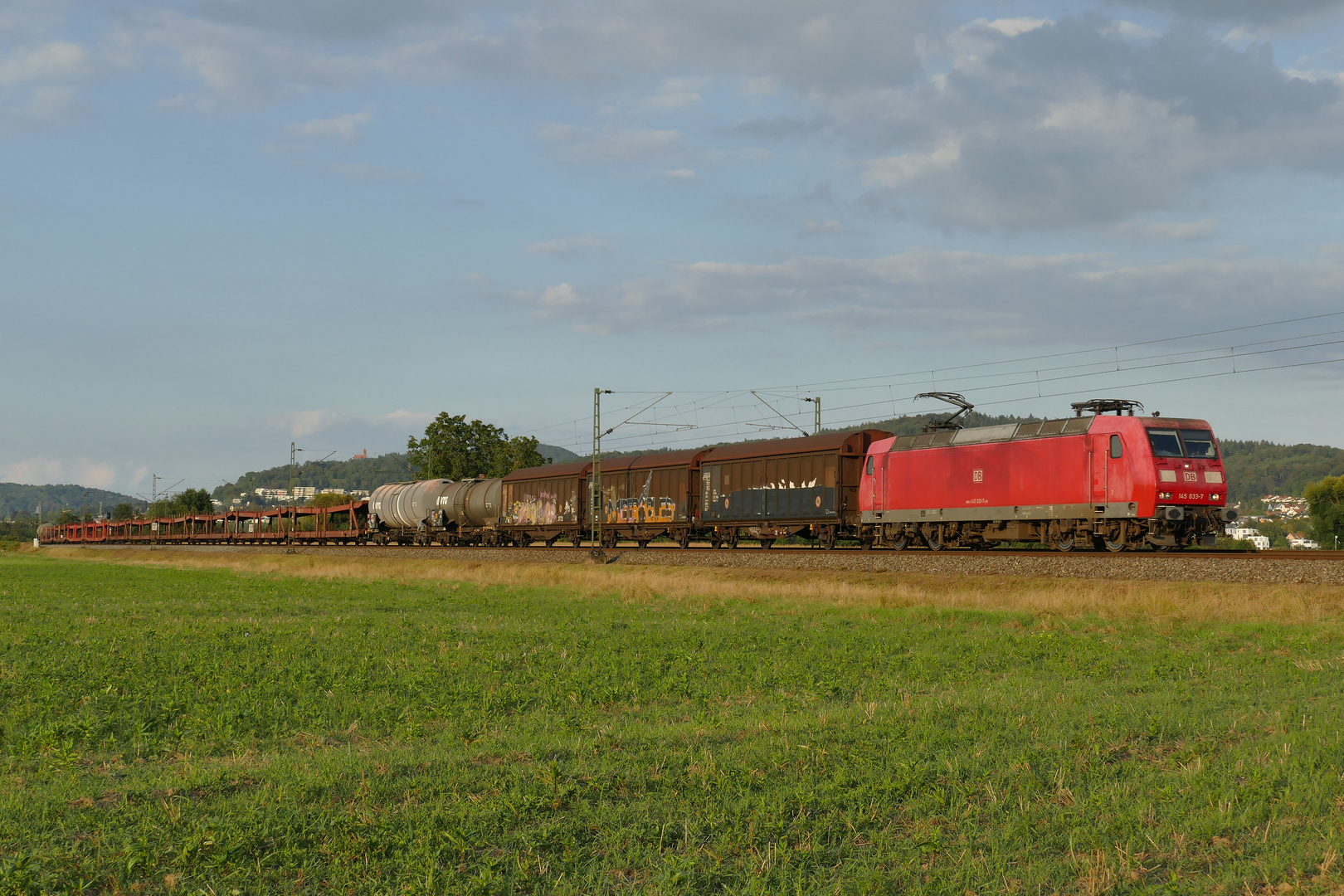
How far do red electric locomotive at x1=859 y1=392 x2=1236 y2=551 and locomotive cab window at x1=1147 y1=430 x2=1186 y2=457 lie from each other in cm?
4

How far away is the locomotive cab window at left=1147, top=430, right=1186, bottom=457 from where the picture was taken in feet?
96.6

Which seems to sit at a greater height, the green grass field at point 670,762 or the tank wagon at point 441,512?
the tank wagon at point 441,512

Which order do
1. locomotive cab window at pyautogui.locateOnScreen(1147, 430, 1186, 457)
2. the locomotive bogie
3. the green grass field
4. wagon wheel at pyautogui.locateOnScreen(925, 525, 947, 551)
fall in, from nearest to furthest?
the green grass field, locomotive cab window at pyautogui.locateOnScreen(1147, 430, 1186, 457), the locomotive bogie, wagon wheel at pyautogui.locateOnScreen(925, 525, 947, 551)

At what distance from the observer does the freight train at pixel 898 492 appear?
30016 millimetres

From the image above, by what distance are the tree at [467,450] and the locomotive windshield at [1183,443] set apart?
8032cm

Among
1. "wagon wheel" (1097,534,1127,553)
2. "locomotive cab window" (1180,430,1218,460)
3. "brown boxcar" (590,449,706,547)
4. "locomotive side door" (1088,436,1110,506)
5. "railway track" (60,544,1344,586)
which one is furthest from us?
"brown boxcar" (590,449,706,547)

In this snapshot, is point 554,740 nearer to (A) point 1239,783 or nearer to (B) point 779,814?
(B) point 779,814

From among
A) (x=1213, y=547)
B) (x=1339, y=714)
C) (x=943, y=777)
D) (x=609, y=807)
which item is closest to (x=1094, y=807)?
(x=943, y=777)

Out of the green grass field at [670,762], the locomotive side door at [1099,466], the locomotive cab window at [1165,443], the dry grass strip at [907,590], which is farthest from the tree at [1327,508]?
the green grass field at [670,762]

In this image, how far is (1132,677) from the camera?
49.3 ft

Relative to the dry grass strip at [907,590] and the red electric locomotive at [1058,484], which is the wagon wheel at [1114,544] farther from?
the dry grass strip at [907,590]

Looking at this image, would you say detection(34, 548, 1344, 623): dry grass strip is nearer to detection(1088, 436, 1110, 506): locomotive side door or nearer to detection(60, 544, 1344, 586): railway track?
detection(60, 544, 1344, 586): railway track

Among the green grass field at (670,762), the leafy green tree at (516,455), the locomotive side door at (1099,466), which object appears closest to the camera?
the green grass field at (670,762)

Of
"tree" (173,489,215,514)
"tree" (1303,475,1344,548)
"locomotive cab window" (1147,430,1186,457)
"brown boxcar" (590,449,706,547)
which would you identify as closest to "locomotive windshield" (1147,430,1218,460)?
"locomotive cab window" (1147,430,1186,457)
